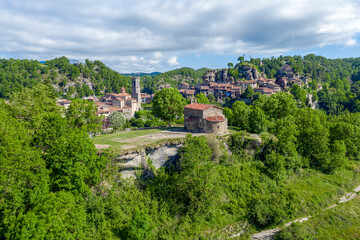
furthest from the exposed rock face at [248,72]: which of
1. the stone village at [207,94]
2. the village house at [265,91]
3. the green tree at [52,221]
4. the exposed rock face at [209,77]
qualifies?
the green tree at [52,221]

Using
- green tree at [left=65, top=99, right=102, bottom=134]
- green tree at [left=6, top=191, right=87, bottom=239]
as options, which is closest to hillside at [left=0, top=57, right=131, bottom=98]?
green tree at [left=65, top=99, right=102, bottom=134]

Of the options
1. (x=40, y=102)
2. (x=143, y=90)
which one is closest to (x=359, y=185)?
(x=40, y=102)

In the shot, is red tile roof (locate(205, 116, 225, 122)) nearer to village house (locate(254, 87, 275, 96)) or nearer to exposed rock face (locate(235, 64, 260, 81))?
village house (locate(254, 87, 275, 96))

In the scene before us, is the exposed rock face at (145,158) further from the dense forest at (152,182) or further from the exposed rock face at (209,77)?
the exposed rock face at (209,77)

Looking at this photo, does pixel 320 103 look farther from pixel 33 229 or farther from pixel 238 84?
pixel 33 229

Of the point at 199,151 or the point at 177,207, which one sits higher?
the point at 199,151

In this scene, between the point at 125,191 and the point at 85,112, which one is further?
the point at 85,112
